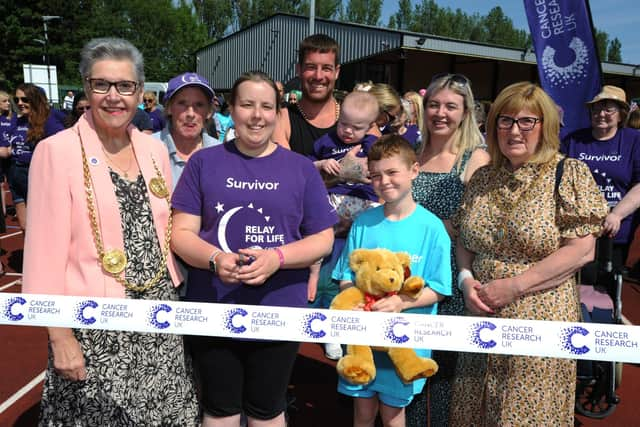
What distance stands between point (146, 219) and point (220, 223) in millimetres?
334

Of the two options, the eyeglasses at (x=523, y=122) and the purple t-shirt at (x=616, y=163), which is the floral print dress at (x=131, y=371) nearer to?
the eyeglasses at (x=523, y=122)

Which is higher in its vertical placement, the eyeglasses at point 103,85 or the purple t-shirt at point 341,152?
the eyeglasses at point 103,85

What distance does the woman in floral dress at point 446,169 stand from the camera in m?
2.70

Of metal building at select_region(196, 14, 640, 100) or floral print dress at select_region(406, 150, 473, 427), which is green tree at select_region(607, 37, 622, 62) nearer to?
metal building at select_region(196, 14, 640, 100)

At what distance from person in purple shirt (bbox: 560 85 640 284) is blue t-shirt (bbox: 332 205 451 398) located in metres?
2.76

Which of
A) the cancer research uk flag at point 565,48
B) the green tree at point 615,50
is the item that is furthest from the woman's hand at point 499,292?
the green tree at point 615,50

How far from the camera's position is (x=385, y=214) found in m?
2.51

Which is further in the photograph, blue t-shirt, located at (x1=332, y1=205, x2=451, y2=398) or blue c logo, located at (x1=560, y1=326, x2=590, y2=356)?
blue t-shirt, located at (x1=332, y1=205, x2=451, y2=398)

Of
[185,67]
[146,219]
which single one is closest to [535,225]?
[146,219]

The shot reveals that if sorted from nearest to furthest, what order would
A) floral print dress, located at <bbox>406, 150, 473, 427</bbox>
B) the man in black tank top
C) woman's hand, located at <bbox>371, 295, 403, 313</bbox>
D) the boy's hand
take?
woman's hand, located at <bbox>371, 295, 403, 313</bbox> → floral print dress, located at <bbox>406, 150, 473, 427</bbox> → the boy's hand → the man in black tank top

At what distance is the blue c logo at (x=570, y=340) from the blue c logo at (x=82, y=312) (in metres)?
1.99

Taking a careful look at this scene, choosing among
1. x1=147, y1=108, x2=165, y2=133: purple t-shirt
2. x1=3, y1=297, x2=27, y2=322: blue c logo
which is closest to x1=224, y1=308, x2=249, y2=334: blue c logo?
x1=3, y1=297, x2=27, y2=322: blue c logo

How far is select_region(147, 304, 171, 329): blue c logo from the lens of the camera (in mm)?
2070

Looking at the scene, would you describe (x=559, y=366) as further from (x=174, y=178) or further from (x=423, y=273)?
(x=174, y=178)
